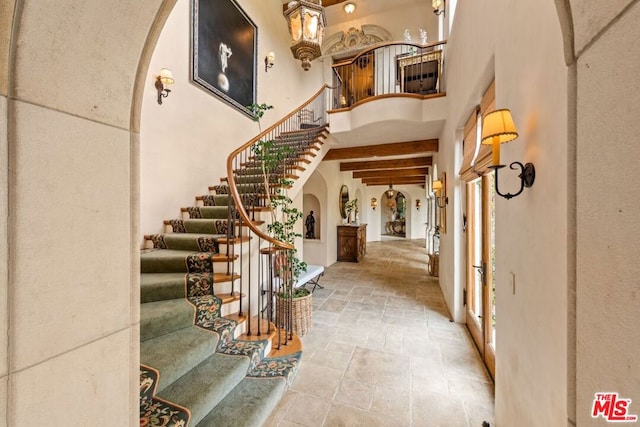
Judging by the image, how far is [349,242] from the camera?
25.8 feet

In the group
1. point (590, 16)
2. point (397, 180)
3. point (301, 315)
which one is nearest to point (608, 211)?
point (590, 16)

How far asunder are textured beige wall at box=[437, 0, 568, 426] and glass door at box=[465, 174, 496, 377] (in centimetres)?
79

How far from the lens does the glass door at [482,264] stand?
254cm

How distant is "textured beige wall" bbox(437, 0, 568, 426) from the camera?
3.42 feet

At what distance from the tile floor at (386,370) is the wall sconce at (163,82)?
386 cm

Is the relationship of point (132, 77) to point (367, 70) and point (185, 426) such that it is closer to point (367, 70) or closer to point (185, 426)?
point (185, 426)

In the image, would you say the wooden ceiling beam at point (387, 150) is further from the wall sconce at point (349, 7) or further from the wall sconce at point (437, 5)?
the wall sconce at point (349, 7)

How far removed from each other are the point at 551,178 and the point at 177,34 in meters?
4.86

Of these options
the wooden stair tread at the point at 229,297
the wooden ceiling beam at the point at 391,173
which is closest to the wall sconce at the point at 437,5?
the wooden ceiling beam at the point at 391,173

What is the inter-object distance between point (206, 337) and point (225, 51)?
489 cm

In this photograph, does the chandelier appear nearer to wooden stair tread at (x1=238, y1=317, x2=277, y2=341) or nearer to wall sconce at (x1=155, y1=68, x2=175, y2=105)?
wall sconce at (x1=155, y1=68, x2=175, y2=105)

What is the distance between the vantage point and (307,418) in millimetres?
1982

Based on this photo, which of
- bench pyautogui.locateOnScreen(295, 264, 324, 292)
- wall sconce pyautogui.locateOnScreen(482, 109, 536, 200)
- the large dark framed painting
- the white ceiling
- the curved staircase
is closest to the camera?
wall sconce pyautogui.locateOnScreen(482, 109, 536, 200)

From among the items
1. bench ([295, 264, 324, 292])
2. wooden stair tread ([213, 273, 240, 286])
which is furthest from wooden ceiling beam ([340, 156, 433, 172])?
wooden stair tread ([213, 273, 240, 286])
